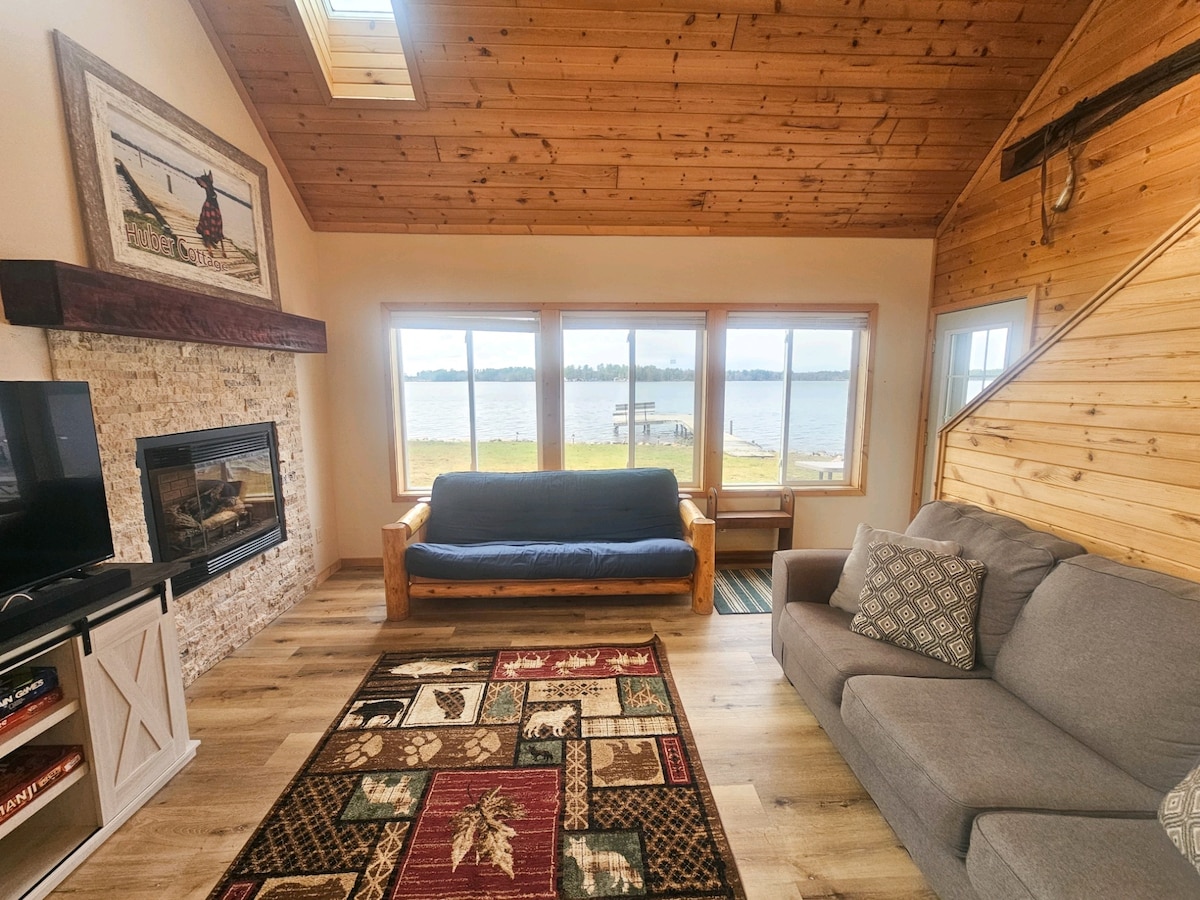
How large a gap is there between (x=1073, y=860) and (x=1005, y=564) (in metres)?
1.04

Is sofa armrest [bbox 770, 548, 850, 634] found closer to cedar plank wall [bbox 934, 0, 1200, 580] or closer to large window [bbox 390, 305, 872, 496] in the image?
cedar plank wall [bbox 934, 0, 1200, 580]

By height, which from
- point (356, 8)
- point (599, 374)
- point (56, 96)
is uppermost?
point (356, 8)

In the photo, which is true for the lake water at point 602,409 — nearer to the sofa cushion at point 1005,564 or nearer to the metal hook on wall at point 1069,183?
the metal hook on wall at point 1069,183

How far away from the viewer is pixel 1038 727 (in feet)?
4.85

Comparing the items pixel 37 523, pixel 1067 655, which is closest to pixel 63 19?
pixel 37 523

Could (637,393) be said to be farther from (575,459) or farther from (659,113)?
(659,113)

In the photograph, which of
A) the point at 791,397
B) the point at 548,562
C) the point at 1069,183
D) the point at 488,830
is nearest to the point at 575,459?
the point at 548,562

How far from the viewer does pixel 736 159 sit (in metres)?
3.25

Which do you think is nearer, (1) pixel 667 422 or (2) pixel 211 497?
(2) pixel 211 497

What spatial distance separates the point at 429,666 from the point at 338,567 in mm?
1808

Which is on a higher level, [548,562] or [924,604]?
[924,604]

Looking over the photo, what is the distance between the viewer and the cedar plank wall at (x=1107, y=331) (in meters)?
1.51

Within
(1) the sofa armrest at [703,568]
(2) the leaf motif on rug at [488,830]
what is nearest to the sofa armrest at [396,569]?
(2) the leaf motif on rug at [488,830]

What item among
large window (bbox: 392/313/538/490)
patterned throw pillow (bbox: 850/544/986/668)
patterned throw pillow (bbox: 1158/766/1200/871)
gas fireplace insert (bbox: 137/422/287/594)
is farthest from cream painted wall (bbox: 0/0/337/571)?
patterned throw pillow (bbox: 1158/766/1200/871)
